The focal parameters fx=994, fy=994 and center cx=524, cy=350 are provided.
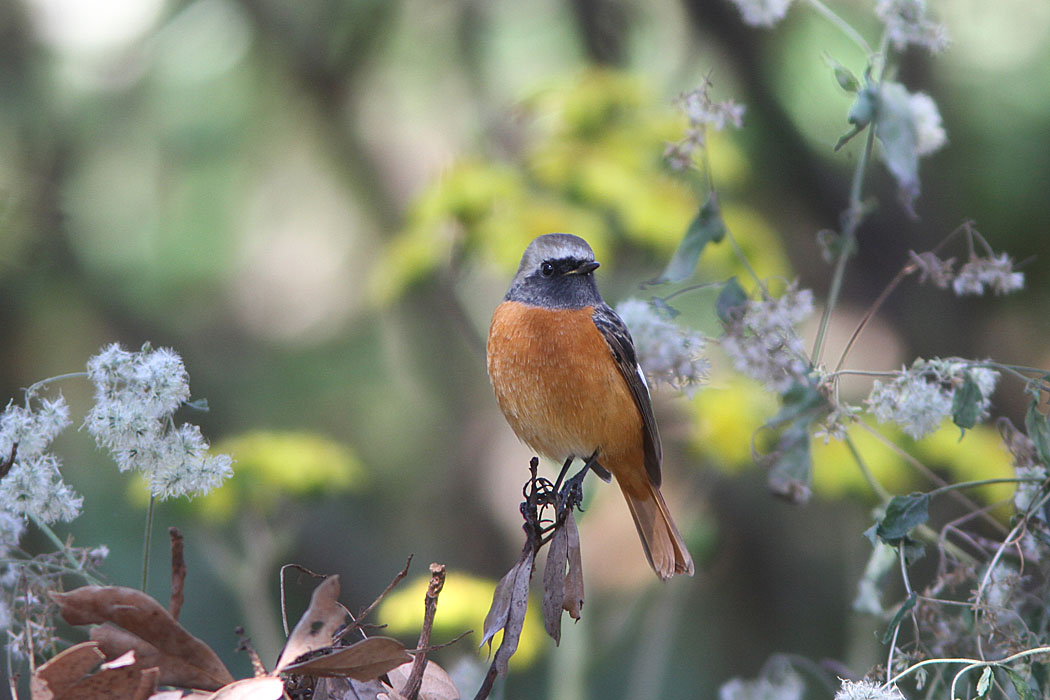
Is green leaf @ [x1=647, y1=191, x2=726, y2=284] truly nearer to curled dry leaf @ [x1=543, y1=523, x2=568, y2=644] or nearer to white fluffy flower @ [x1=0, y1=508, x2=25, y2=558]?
curled dry leaf @ [x1=543, y1=523, x2=568, y2=644]

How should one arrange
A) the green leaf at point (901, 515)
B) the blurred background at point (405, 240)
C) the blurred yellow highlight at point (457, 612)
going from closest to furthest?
the green leaf at point (901, 515) → the blurred yellow highlight at point (457, 612) → the blurred background at point (405, 240)

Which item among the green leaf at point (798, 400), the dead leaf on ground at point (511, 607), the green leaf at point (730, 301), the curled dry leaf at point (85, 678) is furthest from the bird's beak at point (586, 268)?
the curled dry leaf at point (85, 678)

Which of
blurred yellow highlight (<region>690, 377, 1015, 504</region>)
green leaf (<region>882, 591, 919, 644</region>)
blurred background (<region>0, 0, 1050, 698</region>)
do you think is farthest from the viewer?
blurred background (<region>0, 0, 1050, 698</region>)

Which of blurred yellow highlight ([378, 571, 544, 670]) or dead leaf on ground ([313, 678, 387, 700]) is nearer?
dead leaf on ground ([313, 678, 387, 700])

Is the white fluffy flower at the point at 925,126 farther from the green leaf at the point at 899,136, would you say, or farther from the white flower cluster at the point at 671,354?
the white flower cluster at the point at 671,354

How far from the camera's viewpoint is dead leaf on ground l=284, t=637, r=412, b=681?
898mm

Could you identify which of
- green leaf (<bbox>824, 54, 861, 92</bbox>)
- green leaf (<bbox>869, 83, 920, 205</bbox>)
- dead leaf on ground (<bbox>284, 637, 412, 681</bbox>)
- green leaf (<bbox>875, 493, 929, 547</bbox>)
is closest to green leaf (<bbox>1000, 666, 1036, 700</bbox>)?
green leaf (<bbox>875, 493, 929, 547</bbox>)

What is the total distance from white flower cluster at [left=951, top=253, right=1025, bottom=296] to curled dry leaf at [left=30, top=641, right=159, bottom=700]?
4.28 ft

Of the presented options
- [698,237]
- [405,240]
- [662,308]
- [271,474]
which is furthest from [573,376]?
[405,240]

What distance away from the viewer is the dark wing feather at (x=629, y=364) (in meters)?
2.07

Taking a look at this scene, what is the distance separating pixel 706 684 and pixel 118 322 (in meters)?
3.57

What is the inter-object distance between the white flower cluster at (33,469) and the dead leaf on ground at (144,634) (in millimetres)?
254

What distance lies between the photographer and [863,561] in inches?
175

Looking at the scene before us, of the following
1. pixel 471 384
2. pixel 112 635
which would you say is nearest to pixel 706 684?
pixel 471 384
